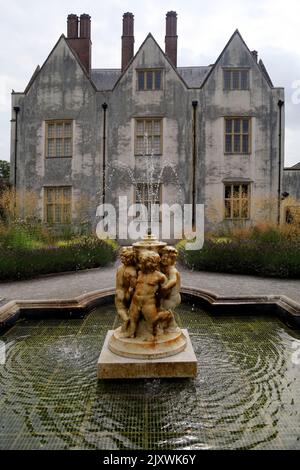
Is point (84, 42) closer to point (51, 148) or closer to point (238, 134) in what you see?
point (51, 148)

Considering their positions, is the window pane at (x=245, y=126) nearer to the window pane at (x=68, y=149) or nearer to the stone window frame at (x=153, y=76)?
the stone window frame at (x=153, y=76)

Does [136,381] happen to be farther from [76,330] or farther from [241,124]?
[241,124]

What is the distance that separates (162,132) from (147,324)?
17.8 m

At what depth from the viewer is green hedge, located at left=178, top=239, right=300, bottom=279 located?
1186 centimetres

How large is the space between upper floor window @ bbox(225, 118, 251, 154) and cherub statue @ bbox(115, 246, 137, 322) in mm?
17581

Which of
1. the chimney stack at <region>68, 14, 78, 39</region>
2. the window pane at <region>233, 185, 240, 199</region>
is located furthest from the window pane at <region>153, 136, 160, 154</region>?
the chimney stack at <region>68, 14, 78, 39</region>

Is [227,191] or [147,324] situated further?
[227,191]

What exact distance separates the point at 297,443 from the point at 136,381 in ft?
6.51

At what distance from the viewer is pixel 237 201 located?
21.2 meters

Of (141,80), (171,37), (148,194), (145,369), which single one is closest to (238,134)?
(148,194)

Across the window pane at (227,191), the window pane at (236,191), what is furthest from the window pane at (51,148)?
the window pane at (236,191)

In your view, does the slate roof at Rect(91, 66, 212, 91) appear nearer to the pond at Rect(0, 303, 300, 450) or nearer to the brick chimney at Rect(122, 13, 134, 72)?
the brick chimney at Rect(122, 13, 134, 72)

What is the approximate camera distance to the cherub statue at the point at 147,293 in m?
4.88

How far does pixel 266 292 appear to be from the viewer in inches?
366
